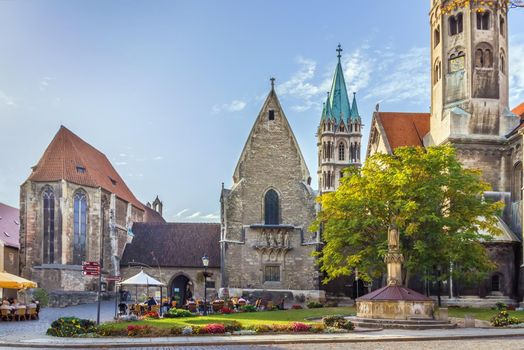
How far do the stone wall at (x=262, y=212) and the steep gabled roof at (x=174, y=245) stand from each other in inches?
204

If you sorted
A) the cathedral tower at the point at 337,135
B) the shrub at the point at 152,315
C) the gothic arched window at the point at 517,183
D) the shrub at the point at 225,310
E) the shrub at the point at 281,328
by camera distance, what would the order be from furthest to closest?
the cathedral tower at the point at 337,135 < the gothic arched window at the point at 517,183 < the shrub at the point at 225,310 < the shrub at the point at 152,315 < the shrub at the point at 281,328

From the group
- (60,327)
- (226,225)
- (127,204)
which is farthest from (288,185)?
(60,327)

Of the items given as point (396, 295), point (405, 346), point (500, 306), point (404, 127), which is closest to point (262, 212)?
point (404, 127)

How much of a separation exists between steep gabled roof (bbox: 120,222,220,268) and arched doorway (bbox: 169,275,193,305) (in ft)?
6.34

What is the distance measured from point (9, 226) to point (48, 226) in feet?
31.2

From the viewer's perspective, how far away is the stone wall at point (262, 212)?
5219cm

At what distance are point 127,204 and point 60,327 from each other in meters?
42.5

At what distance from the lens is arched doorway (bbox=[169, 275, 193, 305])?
187ft

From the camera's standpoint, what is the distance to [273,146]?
53906mm

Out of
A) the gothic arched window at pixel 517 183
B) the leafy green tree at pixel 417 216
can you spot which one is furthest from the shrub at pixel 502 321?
the gothic arched window at pixel 517 183

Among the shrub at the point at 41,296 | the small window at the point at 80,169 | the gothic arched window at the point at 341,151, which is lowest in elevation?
the shrub at the point at 41,296

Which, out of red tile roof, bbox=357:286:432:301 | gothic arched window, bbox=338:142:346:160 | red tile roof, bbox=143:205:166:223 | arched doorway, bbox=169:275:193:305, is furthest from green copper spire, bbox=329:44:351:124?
red tile roof, bbox=357:286:432:301

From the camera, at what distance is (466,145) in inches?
1950

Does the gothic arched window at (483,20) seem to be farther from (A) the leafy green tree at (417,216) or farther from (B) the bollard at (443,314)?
(B) the bollard at (443,314)
